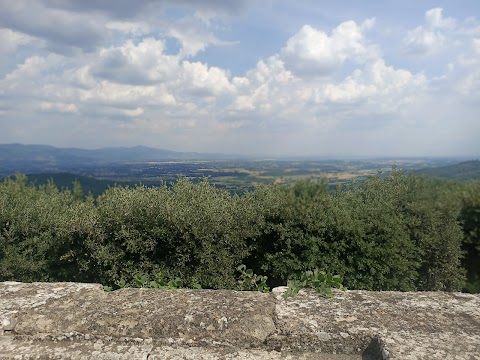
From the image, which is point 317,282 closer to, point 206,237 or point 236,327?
point 236,327

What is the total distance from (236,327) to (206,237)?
7.51 m

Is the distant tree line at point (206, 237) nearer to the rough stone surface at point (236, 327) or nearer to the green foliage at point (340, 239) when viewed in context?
the green foliage at point (340, 239)

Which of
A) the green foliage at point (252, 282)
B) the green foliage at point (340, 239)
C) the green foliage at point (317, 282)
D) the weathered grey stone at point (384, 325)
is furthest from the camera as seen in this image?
the green foliage at point (340, 239)

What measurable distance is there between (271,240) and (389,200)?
661cm

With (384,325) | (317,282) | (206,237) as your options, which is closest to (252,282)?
(317,282)

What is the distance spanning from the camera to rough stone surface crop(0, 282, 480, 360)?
3.85 metres

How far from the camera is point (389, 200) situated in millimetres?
16219

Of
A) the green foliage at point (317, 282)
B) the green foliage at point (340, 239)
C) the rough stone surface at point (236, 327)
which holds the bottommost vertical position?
the green foliage at point (340, 239)

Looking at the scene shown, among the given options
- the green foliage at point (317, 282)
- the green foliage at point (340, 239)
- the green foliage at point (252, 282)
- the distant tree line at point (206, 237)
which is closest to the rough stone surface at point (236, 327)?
the green foliage at point (317, 282)

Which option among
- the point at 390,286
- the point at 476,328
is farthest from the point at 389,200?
the point at 476,328

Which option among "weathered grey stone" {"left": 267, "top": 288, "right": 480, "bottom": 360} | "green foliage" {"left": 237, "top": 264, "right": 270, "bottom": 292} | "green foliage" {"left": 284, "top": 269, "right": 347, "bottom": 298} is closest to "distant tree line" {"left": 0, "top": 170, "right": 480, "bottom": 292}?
"green foliage" {"left": 237, "top": 264, "right": 270, "bottom": 292}

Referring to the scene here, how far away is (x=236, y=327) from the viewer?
412cm

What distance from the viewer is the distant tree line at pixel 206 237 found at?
11516 millimetres

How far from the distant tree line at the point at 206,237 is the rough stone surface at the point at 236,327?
542cm
